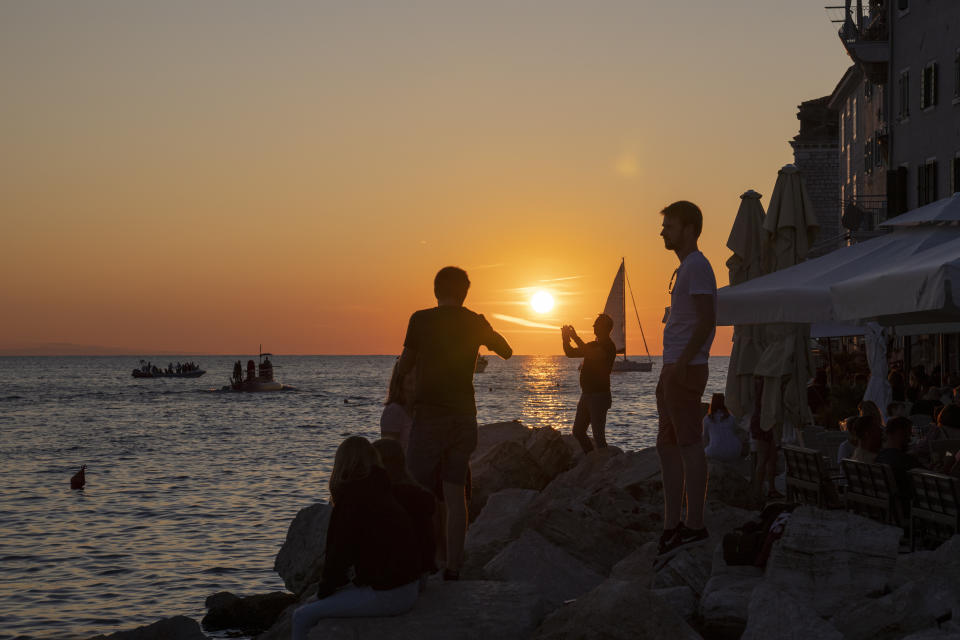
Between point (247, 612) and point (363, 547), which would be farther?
point (247, 612)

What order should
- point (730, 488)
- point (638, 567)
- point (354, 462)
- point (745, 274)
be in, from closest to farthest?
point (354, 462), point (638, 567), point (730, 488), point (745, 274)

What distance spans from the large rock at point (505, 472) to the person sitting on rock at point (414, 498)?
897 centimetres

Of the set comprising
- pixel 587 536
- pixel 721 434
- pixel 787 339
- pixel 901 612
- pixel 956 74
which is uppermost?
pixel 956 74

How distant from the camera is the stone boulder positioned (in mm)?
13195

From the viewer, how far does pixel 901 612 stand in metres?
5.54

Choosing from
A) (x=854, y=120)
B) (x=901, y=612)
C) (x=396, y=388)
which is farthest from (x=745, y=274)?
(x=854, y=120)

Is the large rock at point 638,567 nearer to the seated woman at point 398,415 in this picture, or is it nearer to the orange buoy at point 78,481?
the seated woman at point 398,415

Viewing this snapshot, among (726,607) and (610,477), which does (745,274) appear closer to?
(610,477)

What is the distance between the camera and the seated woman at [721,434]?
525 inches

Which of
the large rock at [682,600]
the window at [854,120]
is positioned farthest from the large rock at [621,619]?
the window at [854,120]

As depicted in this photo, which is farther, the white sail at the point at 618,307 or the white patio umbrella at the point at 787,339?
the white sail at the point at 618,307

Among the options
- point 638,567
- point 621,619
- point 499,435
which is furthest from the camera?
point 499,435

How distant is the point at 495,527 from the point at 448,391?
461 centimetres

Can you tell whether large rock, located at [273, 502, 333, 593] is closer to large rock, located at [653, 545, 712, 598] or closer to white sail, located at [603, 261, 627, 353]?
large rock, located at [653, 545, 712, 598]
